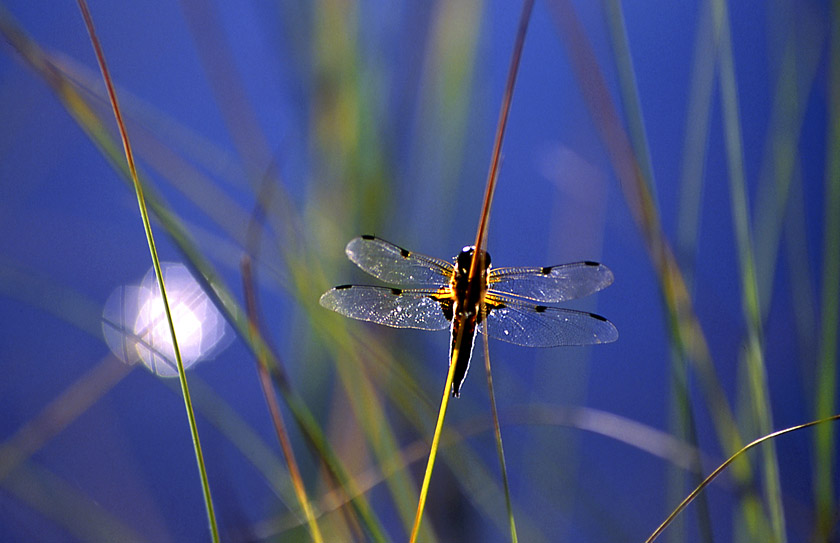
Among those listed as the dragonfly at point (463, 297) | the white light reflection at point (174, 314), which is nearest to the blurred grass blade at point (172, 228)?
the dragonfly at point (463, 297)

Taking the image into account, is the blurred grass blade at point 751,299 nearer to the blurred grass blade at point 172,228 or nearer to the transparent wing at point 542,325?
the transparent wing at point 542,325

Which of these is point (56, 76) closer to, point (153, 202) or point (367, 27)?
point (153, 202)

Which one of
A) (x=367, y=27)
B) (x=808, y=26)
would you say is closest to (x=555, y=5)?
(x=367, y=27)

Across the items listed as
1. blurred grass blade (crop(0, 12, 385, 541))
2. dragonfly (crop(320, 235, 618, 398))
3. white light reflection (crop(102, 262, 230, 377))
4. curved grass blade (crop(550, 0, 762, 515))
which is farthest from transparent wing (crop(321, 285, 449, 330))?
white light reflection (crop(102, 262, 230, 377))

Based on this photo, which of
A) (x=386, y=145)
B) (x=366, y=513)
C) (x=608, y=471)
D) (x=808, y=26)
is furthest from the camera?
(x=608, y=471)

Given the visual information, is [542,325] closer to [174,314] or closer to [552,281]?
[552,281]

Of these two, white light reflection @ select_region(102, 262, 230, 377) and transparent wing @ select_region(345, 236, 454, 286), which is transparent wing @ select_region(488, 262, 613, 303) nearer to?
transparent wing @ select_region(345, 236, 454, 286)

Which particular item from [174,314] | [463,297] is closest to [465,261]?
[463,297]
